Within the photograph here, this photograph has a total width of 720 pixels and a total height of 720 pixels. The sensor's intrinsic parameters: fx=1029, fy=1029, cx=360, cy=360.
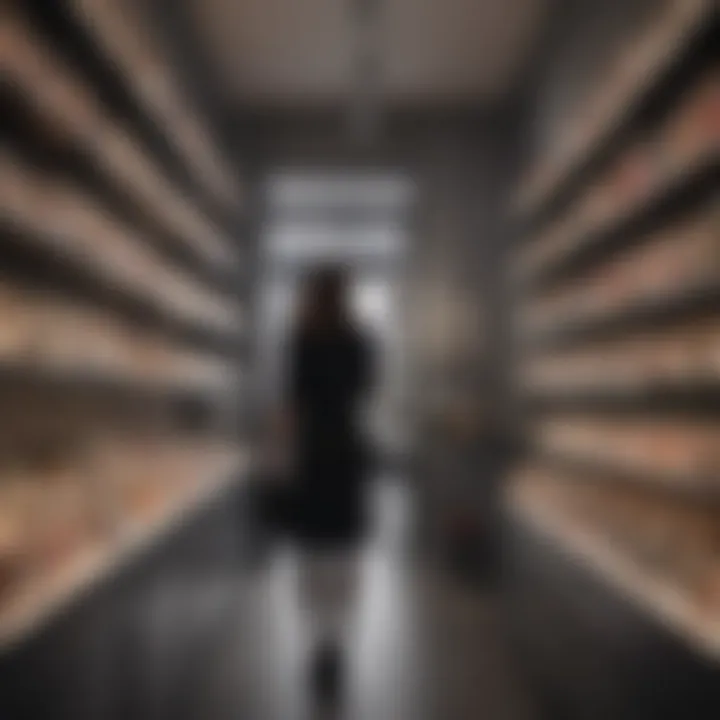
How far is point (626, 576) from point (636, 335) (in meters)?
0.50

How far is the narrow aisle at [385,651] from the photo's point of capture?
1.49 m

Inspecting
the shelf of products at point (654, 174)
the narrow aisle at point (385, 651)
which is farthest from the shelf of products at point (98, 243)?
the shelf of products at point (654, 174)

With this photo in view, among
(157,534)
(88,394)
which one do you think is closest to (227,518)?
(157,534)

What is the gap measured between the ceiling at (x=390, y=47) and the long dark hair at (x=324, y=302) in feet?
0.88

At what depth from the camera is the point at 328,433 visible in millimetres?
1403

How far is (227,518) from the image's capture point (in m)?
1.51

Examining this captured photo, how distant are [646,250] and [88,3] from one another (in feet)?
3.47

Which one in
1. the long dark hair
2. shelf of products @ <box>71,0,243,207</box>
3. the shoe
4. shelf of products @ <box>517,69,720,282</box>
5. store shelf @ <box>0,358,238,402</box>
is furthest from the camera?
the shoe

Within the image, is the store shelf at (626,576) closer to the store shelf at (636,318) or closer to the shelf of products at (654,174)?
the store shelf at (636,318)

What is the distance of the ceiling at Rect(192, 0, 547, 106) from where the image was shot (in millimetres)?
1414

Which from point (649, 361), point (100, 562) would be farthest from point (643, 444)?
point (100, 562)

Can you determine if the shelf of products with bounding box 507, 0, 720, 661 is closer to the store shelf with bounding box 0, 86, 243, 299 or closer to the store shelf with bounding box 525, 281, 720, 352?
the store shelf with bounding box 525, 281, 720, 352

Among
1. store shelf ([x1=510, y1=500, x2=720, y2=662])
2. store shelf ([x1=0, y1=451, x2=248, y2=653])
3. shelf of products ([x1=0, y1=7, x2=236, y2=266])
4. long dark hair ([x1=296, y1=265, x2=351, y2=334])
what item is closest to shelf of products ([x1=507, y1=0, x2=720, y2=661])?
store shelf ([x1=510, y1=500, x2=720, y2=662])

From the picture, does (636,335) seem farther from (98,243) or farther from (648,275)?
(98,243)
